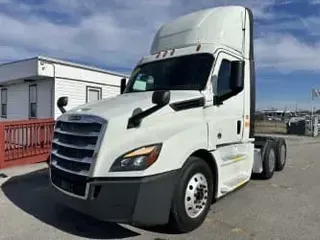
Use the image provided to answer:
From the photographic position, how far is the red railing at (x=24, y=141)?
33.0 feet

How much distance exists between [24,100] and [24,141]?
8.40m

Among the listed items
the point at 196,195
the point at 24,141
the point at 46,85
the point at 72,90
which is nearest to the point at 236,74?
the point at 196,195

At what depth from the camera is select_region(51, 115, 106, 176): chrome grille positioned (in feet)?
15.4

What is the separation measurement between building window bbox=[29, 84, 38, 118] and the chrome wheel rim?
13.9m

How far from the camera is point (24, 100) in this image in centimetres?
1841

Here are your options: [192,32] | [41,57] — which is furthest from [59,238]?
[41,57]

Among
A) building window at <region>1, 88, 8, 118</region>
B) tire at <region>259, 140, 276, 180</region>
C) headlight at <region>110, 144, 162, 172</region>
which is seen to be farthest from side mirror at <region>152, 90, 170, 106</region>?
building window at <region>1, 88, 8, 118</region>

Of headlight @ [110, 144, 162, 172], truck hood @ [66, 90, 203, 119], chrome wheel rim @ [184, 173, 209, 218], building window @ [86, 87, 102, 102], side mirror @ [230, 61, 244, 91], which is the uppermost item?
building window @ [86, 87, 102, 102]

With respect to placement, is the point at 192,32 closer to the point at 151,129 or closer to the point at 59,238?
the point at 151,129

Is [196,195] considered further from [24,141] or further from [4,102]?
[4,102]

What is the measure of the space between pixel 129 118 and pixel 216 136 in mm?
1601

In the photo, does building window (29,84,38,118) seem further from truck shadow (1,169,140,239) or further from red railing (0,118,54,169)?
truck shadow (1,169,140,239)

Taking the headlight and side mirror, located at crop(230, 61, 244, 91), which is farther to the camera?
side mirror, located at crop(230, 61, 244, 91)

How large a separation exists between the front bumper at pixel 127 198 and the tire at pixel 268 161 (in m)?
4.53
